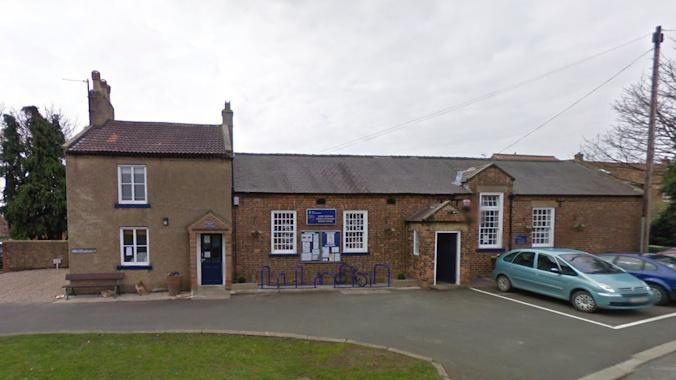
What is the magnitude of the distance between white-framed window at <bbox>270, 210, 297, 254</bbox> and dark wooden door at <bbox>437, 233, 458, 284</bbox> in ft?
21.3

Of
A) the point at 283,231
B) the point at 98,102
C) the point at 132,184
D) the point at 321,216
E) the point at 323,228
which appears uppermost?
the point at 98,102

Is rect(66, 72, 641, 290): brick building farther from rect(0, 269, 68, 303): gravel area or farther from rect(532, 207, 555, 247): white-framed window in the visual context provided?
rect(0, 269, 68, 303): gravel area

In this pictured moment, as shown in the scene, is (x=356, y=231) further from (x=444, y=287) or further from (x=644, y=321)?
(x=644, y=321)

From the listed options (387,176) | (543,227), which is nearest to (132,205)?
(387,176)

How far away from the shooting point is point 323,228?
550 inches

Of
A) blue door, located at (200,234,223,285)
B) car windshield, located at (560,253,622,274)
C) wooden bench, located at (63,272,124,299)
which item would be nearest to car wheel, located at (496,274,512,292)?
car windshield, located at (560,253,622,274)

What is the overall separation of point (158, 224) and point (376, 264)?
9.05 metres

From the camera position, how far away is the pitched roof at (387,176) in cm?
1433

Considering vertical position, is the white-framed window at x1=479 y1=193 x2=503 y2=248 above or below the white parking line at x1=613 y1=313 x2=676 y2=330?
above

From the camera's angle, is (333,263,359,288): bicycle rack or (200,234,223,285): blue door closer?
(200,234,223,285): blue door

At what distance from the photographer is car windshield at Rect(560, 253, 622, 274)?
10.1m

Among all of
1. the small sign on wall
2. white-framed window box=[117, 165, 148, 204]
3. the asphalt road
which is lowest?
the asphalt road

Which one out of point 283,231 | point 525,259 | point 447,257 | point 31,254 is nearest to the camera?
point 525,259

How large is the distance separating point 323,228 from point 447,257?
561cm
